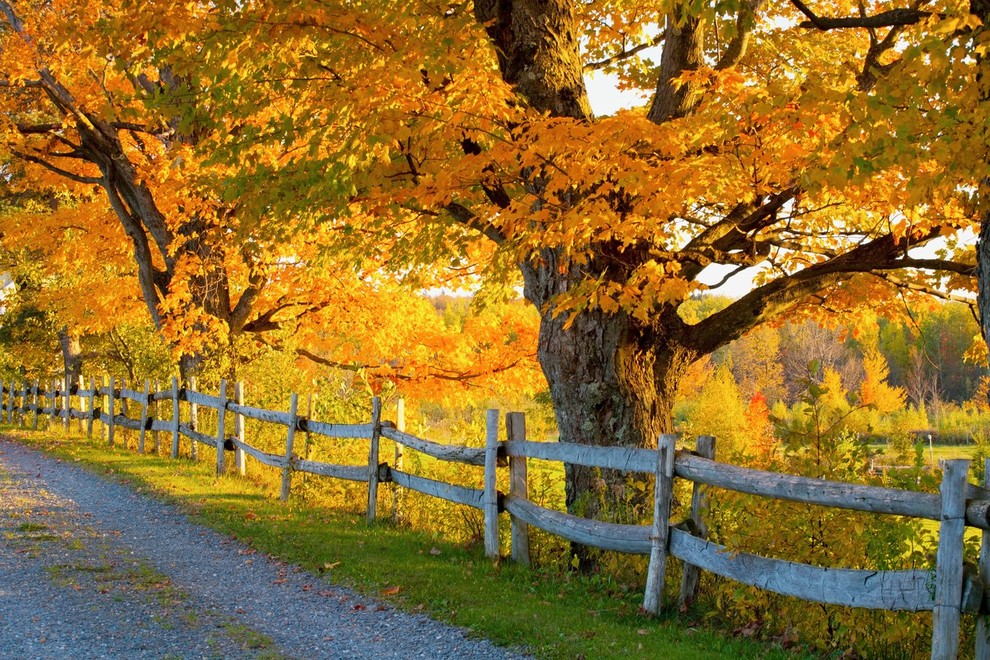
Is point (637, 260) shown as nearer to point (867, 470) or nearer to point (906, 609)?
A: point (867, 470)

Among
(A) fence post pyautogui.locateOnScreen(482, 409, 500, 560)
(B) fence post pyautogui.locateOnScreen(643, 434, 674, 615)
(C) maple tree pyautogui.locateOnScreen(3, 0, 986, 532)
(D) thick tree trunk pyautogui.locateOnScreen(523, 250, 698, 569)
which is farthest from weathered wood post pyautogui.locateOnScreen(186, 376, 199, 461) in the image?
(B) fence post pyautogui.locateOnScreen(643, 434, 674, 615)

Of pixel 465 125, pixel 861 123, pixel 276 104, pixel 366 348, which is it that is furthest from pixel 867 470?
pixel 366 348

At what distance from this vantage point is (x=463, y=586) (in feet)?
24.2

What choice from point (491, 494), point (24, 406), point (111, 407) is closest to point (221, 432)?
point (111, 407)

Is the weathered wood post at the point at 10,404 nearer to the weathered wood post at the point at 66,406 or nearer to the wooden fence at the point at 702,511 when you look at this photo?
the weathered wood post at the point at 66,406

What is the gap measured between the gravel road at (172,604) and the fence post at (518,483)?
1588 millimetres

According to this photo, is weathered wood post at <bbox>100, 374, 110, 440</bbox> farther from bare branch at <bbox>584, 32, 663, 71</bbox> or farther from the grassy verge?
bare branch at <bbox>584, 32, 663, 71</bbox>

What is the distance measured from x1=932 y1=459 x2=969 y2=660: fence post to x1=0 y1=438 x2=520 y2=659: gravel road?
2.58 m

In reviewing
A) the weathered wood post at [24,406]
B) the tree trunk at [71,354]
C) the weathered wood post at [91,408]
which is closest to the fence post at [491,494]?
the weathered wood post at [91,408]

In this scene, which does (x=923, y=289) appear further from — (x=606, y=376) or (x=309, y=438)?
(x=309, y=438)

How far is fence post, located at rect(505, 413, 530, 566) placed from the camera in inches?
325

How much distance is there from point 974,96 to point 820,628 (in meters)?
3.76

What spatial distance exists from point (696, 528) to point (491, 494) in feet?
7.84

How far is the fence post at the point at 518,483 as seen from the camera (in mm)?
8250
